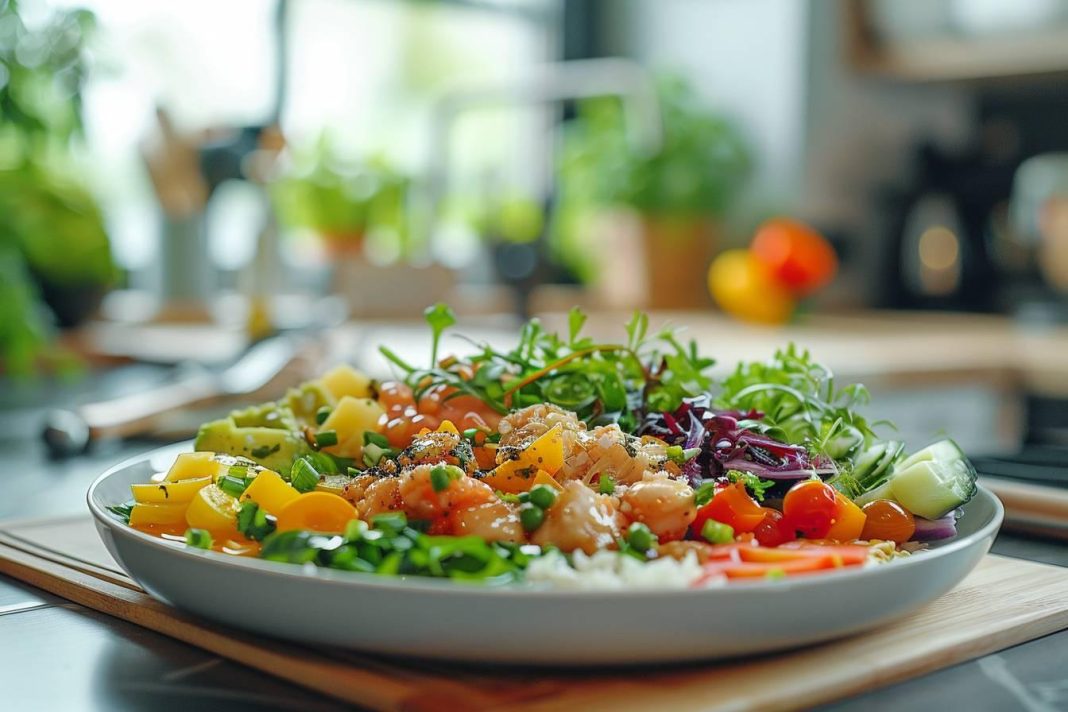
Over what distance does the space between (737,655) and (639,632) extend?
0.10 meters

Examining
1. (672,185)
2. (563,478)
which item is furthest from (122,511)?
(672,185)

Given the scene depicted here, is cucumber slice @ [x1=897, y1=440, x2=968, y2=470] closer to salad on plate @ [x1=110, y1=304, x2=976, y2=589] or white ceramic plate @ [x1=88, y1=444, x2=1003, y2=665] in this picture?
salad on plate @ [x1=110, y1=304, x2=976, y2=589]

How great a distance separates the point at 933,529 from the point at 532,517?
1.26ft

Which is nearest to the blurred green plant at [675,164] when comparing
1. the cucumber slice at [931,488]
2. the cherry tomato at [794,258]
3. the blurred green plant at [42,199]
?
the cherry tomato at [794,258]

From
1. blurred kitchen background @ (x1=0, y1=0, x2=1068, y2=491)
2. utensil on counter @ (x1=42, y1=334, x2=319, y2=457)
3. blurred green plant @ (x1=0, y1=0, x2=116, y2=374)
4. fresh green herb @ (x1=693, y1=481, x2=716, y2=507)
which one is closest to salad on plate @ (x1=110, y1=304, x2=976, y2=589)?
fresh green herb @ (x1=693, y1=481, x2=716, y2=507)

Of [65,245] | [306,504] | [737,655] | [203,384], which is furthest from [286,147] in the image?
[737,655]

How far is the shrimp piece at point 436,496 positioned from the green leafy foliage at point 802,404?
37cm

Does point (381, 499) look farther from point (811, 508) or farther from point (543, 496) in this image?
point (811, 508)

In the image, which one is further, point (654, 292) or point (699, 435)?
point (654, 292)

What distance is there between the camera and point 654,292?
4.50 m

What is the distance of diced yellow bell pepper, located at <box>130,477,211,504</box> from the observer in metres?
0.99

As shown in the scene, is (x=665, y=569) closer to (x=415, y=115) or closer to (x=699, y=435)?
(x=699, y=435)

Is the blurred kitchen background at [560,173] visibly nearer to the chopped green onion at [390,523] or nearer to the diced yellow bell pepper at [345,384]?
the diced yellow bell pepper at [345,384]

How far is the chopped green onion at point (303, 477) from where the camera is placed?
1.04 m
